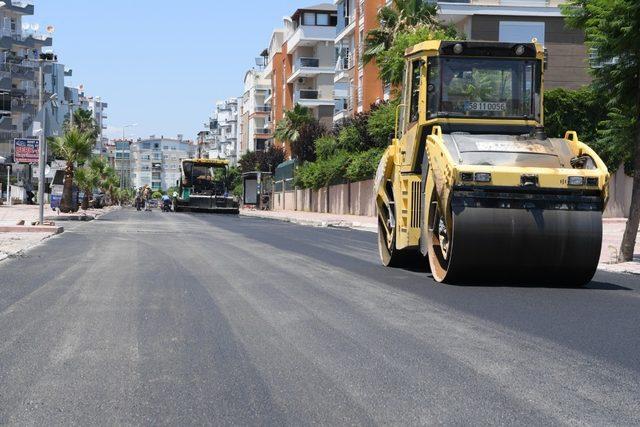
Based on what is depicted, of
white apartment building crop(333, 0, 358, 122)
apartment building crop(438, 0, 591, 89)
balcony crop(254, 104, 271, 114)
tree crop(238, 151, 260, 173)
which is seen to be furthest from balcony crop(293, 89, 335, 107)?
apartment building crop(438, 0, 591, 89)

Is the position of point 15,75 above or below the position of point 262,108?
above

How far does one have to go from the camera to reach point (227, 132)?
176 metres

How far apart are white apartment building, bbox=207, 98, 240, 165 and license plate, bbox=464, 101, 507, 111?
143 m

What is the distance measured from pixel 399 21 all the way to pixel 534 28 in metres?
8.15

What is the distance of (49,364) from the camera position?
6680 mm

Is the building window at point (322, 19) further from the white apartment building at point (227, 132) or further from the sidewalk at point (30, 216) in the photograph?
the white apartment building at point (227, 132)

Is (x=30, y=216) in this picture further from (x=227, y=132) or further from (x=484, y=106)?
(x=227, y=132)

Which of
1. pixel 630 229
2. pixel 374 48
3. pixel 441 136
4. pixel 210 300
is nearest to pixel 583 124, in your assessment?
pixel 374 48

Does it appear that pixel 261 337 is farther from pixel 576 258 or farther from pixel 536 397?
pixel 576 258

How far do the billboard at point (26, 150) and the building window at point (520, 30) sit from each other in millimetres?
24657

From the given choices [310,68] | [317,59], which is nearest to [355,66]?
[310,68]

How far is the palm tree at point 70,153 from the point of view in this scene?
45.3 meters

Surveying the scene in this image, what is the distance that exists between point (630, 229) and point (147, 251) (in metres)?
9.39

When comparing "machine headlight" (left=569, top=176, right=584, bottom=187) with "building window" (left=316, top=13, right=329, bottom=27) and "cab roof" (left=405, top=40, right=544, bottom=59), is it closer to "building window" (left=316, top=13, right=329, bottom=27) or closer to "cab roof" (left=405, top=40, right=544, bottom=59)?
"cab roof" (left=405, top=40, right=544, bottom=59)
